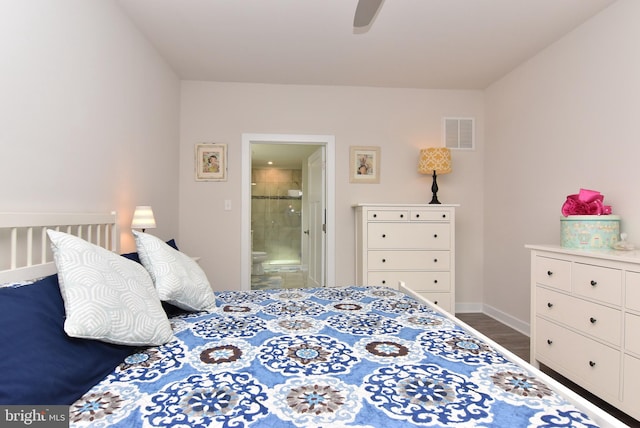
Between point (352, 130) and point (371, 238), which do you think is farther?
point (352, 130)

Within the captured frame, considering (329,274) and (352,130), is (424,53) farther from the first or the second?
(329,274)

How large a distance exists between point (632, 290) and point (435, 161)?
2146mm

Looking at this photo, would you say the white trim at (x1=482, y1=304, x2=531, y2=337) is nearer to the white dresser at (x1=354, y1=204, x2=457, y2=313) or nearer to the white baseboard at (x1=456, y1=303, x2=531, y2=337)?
the white baseboard at (x1=456, y1=303, x2=531, y2=337)

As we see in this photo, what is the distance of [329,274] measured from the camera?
12.8ft

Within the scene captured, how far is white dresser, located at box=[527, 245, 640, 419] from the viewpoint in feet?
5.88

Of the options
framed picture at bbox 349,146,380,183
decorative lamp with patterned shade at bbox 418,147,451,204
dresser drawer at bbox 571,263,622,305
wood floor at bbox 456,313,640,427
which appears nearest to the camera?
dresser drawer at bbox 571,263,622,305

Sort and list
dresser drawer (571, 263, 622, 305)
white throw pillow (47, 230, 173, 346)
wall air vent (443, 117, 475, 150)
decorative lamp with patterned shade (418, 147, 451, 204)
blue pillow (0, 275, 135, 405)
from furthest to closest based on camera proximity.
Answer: wall air vent (443, 117, 475, 150)
decorative lamp with patterned shade (418, 147, 451, 204)
dresser drawer (571, 263, 622, 305)
white throw pillow (47, 230, 173, 346)
blue pillow (0, 275, 135, 405)

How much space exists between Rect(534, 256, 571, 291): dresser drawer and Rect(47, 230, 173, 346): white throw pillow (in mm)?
2219

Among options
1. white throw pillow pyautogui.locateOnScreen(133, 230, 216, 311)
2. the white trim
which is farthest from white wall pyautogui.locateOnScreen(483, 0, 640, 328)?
white throw pillow pyautogui.locateOnScreen(133, 230, 216, 311)

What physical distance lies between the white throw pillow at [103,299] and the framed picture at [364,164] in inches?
112

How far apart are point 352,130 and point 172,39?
191 cm

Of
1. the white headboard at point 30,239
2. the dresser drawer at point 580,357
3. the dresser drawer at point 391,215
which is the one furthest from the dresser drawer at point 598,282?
the white headboard at point 30,239

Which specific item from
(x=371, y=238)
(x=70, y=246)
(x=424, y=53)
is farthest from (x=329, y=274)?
(x=70, y=246)

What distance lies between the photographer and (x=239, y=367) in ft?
3.66
